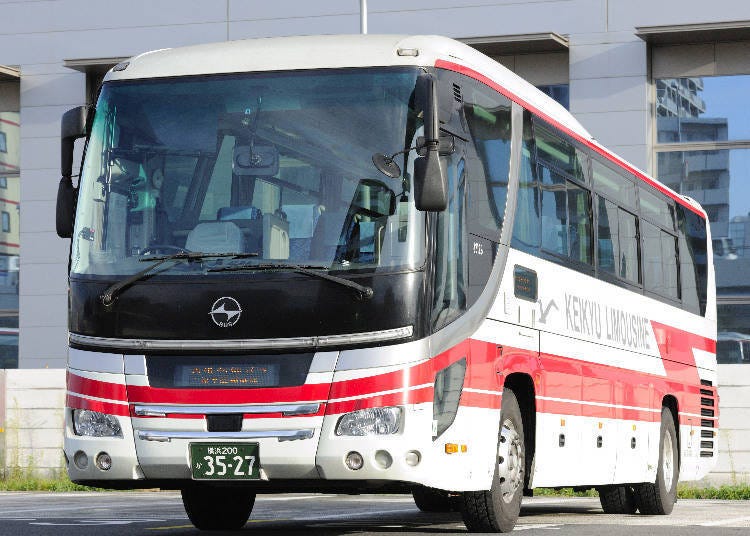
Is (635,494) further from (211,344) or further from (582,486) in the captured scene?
(211,344)

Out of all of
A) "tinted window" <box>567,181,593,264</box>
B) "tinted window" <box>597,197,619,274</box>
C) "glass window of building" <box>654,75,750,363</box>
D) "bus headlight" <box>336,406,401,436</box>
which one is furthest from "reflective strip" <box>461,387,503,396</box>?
"glass window of building" <box>654,75,750,363</box>

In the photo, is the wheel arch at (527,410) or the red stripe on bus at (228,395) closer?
the red stripe on bus at (228,395)

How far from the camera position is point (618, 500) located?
55.5ft

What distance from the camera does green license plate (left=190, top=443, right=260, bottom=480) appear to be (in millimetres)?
10227

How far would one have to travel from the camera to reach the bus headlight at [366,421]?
1016cm

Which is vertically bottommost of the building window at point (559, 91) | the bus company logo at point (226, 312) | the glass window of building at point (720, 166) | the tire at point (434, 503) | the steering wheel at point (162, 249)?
the tire at point (434, 503)

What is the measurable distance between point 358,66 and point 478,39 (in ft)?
52.4

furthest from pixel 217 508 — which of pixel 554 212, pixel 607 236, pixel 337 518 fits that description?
pixel 607 236

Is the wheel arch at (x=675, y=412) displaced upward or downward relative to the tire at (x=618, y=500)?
upward

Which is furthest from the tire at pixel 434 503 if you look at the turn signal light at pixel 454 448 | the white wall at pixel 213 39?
the white wall at pixel 213 39

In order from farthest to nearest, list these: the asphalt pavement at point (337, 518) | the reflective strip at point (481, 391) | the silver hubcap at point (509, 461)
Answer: the asphalt pavement at point (337, 518)
the silver hubcap at point (509, 461)
the reflective strip at point (481, 391)

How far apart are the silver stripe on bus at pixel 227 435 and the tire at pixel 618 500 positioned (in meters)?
7.25

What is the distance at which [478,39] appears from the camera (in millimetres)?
26562

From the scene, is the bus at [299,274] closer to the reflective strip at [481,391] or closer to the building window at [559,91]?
the reflective strip at [481,391]
